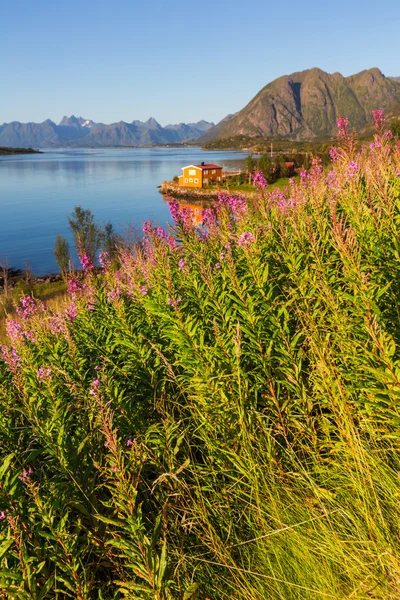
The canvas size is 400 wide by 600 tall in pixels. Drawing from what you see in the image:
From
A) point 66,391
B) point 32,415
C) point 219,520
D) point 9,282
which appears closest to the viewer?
point 219,520

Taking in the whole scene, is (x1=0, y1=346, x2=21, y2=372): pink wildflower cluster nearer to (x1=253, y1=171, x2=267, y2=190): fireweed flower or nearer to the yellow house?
(x1=253, y1=171, x2=267, y2=190): fireweed flower

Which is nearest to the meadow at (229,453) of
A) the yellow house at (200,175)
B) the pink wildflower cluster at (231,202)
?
the pink wildflower cluster at (231,202)

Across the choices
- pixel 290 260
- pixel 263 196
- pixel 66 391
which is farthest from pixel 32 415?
pixel 263 196

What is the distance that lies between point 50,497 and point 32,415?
0.75 meters

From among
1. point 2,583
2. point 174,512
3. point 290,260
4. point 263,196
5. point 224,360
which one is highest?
point 263,196

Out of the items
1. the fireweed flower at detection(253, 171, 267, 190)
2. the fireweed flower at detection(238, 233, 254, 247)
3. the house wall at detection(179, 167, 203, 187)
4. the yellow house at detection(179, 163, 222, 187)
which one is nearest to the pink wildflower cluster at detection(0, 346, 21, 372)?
the fireweed flower at detection(238, 233, 254, 247)

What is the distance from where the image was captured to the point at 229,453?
3051 mm

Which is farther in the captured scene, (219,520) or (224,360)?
(224,360)

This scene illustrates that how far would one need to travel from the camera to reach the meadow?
86.9 inches

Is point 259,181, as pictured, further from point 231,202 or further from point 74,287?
point 74,287

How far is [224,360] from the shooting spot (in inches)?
136

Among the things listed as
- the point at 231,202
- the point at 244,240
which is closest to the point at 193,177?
the point at 231,202

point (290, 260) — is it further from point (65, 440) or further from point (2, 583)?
point (2, 583)

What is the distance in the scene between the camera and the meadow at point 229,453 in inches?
86.9
